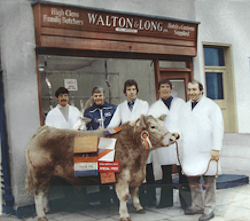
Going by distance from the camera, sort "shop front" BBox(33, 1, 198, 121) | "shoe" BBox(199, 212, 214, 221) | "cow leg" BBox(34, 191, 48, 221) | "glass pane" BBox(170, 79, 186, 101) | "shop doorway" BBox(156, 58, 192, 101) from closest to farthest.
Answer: "shoe" BBox(199, 212, 214, 221), "cow leg" BBox(34, 191, 48, 221), "shop front" BBox(33, 1, 198, 121), "glass pane" BBox(170, 79, 186, 101), "shop doorway" BBox(156, 58, 192, 101)

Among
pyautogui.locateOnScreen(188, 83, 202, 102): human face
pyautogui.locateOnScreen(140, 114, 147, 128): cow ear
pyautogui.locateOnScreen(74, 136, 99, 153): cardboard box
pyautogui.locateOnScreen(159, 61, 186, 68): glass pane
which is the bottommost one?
pyautogui.locateOnScreen(74, 136, 99, 153): cardboard box

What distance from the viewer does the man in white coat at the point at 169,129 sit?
3.79 meters

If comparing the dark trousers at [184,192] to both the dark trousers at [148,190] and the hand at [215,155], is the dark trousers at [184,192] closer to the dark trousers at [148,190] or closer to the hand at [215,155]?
the dark trousers at [148,190]

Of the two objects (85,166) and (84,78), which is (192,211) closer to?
(85,166)

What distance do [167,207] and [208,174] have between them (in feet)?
2.32

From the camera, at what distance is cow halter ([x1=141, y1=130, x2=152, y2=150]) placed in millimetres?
3578

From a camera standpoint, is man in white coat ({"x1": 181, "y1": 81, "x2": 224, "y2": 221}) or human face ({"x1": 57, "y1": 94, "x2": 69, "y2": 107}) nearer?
man in white coat ({"x1": 181, "y1": 81, "x2": 224, "y2": 221})

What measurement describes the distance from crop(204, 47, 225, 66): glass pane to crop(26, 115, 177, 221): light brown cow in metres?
0.87

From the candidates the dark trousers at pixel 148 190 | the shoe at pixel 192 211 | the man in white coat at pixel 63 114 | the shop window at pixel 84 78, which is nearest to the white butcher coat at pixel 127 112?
the shop window at pixel 84 78

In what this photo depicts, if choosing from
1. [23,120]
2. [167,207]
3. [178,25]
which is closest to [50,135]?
[23,120]

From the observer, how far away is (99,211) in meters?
4.01

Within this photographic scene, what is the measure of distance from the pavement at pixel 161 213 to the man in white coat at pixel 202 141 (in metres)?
0.19

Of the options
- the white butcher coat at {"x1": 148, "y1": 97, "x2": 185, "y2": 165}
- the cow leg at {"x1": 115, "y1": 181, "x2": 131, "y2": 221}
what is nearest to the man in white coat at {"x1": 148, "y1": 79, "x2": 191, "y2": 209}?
the white butcher coat at {"x1": 148, "y1": 97, "x2": 185, "y2": 165}

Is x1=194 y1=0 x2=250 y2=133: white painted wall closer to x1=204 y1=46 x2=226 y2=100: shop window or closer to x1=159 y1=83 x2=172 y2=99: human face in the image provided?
x1=204 y1=46 x2=226 y2=100: shop window
